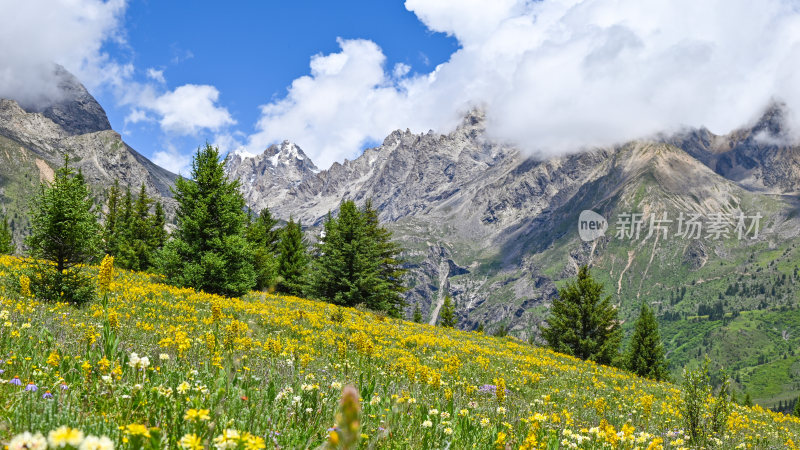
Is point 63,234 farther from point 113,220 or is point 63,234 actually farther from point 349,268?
point 113,220

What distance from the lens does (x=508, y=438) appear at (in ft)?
17.3

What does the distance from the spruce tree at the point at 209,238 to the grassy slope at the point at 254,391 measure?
8.28 meters

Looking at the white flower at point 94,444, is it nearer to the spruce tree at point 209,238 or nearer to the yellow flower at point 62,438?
the yellow flower at point 62,438

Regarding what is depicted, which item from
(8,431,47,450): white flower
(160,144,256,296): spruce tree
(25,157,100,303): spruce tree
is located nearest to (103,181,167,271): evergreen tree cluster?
(160,144,256,296): spruce tree

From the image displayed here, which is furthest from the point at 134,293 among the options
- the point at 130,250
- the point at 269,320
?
the point at 130,250

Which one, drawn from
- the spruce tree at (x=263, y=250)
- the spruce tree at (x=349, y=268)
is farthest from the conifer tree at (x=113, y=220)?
the spruce tree at (x=349, y=268)

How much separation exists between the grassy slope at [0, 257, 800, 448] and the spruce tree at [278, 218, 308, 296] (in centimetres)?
3166

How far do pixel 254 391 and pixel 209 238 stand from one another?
21.9m

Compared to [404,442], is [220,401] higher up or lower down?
higher up

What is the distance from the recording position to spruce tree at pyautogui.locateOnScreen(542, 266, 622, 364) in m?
39.9

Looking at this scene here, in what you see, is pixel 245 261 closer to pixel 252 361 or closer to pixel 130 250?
pixel 252 361

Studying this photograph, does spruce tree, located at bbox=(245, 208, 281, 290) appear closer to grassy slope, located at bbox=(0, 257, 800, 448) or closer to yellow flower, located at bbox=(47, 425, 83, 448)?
grassy slope, located at bbox=(0, 257, 800, 448)

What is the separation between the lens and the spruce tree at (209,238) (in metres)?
23.1

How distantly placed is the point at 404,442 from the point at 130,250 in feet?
183
